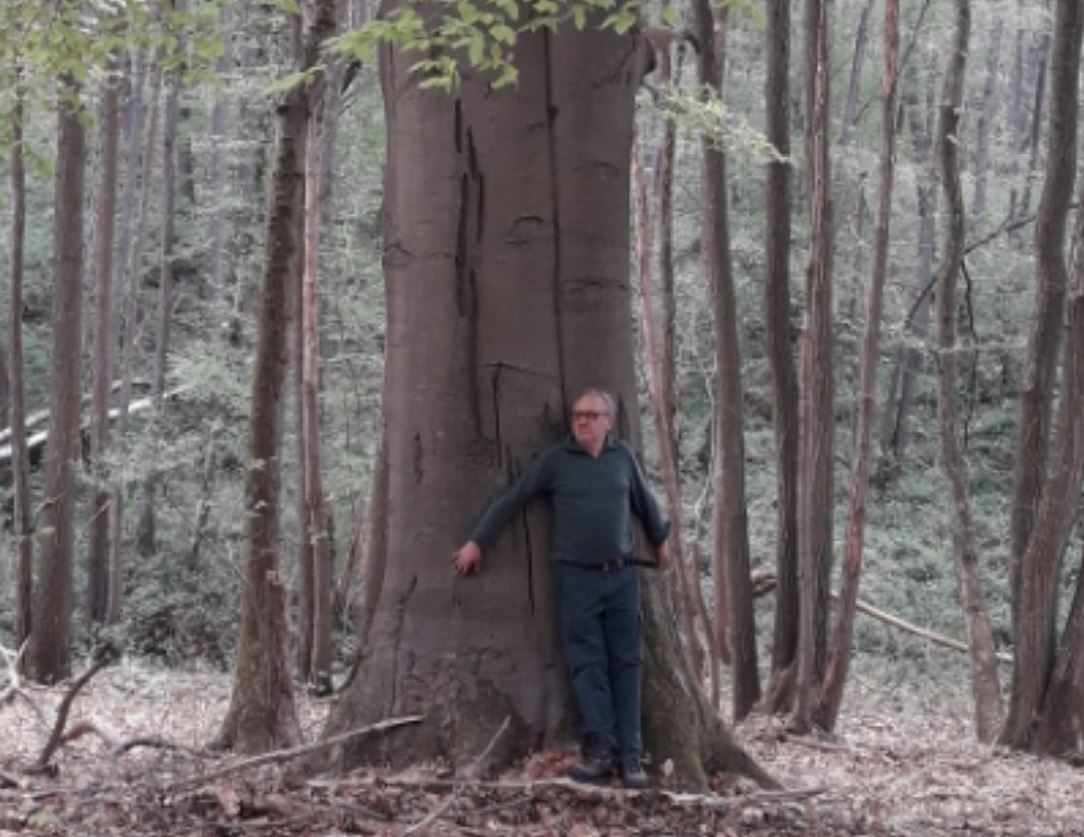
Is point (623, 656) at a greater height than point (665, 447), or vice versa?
point (665, 447)

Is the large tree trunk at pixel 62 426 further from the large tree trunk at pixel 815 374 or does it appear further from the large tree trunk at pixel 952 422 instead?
the large tree trunk at pixel 952 422

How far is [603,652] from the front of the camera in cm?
769

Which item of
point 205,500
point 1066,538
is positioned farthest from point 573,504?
point 205,500

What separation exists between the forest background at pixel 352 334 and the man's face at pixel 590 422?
572 cm

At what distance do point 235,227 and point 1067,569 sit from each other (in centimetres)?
1535

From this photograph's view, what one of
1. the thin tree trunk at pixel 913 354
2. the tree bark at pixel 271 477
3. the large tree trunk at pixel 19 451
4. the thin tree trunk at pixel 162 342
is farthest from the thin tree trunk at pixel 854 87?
the tree bark at pixel 271 477

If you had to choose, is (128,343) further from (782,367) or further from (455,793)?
(455,793)

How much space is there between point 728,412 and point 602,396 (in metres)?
8.19

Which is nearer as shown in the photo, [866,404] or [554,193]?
[554,193]

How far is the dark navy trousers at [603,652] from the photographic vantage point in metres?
7.64

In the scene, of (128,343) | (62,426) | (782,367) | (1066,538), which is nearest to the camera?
(1066,538)

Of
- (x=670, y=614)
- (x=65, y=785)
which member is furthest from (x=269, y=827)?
(x=670, y=614)

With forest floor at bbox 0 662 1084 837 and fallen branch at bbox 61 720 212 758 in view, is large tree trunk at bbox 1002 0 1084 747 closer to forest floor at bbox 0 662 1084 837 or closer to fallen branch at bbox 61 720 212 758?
forest floor at bbox 0 662 1084 837

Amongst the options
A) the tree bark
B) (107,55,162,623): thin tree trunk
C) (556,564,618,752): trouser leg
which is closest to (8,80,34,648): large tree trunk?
(107,55,162,623): thin tree trunk
